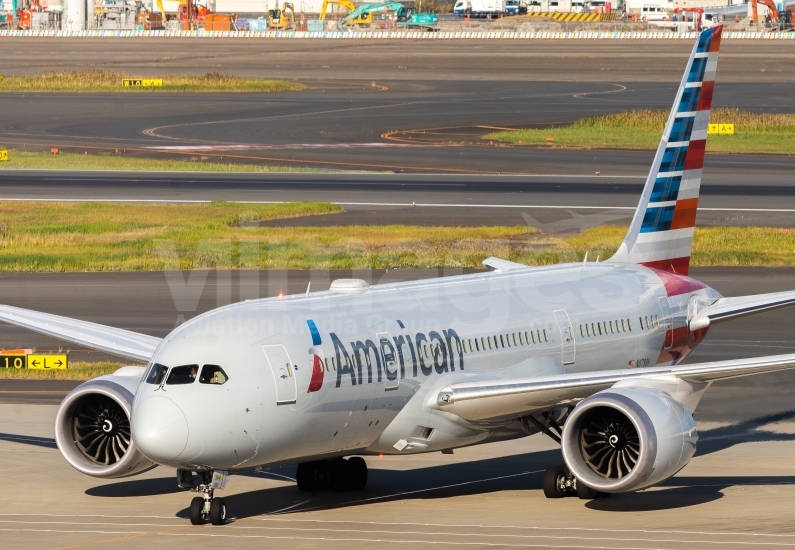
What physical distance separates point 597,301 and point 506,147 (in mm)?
72652

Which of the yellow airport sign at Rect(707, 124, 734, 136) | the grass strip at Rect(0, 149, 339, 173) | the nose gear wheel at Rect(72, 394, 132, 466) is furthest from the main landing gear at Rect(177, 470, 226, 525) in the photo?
the yellow airport sign at Rect(707, 124, 734, 136)

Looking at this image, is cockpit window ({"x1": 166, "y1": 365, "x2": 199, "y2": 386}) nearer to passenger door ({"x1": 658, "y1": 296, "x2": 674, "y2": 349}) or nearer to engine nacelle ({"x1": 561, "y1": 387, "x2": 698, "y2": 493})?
engine nacelle ({"x1": 561, "y1": 387, "x2": 698, "y2": 493})

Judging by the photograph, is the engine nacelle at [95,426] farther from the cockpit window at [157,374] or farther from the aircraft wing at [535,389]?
the aircraft wing at [535,389]

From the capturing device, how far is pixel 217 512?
2566 centimetres

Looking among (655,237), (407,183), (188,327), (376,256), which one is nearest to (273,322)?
(188,327)

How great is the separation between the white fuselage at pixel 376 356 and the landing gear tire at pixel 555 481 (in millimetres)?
1353

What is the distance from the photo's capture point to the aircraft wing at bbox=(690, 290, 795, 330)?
3409 cm

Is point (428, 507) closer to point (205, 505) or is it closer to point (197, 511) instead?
point (205, 505)

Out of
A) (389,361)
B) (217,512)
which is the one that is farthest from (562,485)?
(217,512)

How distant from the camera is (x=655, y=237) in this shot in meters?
36.4

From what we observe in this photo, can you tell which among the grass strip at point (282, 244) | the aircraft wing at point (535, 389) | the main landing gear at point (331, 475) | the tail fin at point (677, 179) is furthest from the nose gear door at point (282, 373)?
the grass strip at point (282, 244)

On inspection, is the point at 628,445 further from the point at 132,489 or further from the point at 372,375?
the point at 132,489

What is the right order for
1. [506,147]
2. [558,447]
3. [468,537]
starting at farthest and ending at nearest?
1. [506,147]
2. [558,447]
3. [468,537]

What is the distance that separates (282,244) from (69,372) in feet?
71.7
